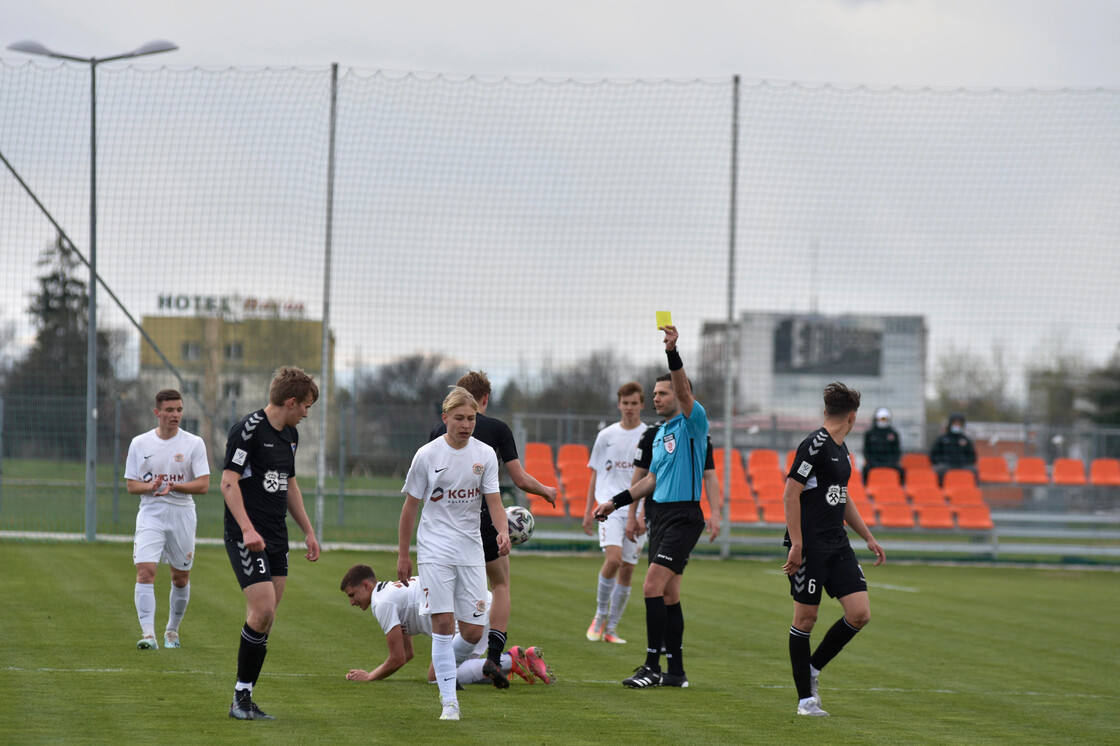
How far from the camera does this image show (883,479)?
20.2 m

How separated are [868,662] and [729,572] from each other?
7.37 meters

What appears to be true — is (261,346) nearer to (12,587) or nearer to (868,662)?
(12,587)

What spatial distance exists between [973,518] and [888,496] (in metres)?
1.67

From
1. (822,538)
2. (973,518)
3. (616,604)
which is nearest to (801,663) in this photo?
(822,538)

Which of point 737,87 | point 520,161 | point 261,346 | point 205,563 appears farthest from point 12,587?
point 737,87

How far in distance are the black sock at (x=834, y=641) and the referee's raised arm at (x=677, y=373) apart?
1.72 m

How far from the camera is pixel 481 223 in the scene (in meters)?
19.2

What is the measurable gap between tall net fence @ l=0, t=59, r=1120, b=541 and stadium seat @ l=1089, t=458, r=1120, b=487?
232 centimetres

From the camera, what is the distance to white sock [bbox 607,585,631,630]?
9.91m

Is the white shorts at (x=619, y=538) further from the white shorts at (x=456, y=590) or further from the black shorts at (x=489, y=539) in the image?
the white shorts at (x=456, y=590)

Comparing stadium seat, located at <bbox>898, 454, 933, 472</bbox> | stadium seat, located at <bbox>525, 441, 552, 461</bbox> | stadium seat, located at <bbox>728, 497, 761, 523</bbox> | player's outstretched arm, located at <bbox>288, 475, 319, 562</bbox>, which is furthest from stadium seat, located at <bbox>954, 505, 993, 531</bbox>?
player's outstretched arm, located at <bbox>288, 475, 319, 562</bbox>

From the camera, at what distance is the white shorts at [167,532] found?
903 cm

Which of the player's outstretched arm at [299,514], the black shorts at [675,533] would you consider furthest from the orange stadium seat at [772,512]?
the player's outstretched arm at [299,514]

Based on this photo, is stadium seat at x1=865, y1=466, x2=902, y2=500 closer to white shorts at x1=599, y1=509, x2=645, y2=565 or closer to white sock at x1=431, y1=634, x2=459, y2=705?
white shorts at x1=599, y1=509, x2=645, y2=565
